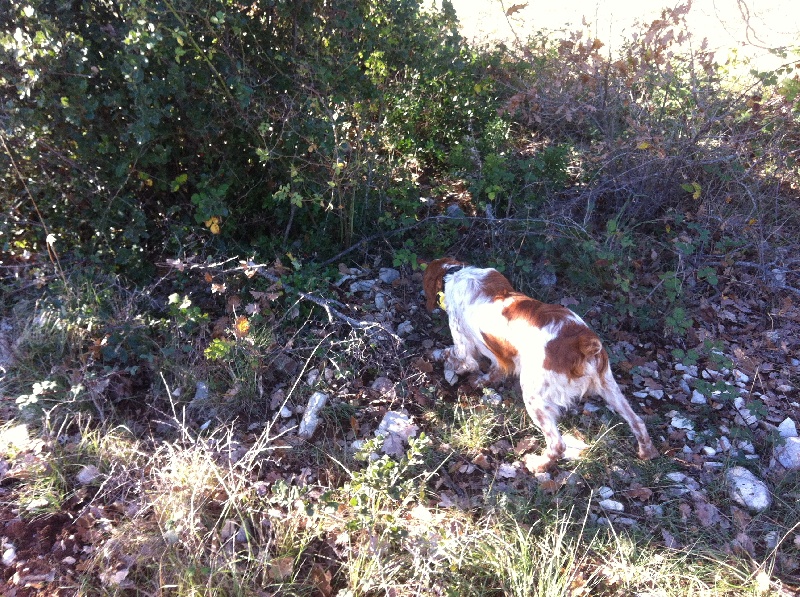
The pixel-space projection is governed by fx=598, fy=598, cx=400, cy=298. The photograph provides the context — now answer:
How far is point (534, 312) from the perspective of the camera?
10.8 feet

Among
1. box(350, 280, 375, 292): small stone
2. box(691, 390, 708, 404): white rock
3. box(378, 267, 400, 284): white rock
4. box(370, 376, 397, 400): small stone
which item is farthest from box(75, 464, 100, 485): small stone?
box(691, 390, 708, 404): white rock

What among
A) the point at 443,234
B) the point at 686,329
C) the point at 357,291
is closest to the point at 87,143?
the point at 357,291

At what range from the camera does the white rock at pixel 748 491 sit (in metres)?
2.96

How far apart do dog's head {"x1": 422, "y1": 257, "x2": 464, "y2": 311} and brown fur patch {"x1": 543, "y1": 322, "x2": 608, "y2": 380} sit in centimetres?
105

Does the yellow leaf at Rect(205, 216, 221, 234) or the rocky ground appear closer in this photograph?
the rocky ground

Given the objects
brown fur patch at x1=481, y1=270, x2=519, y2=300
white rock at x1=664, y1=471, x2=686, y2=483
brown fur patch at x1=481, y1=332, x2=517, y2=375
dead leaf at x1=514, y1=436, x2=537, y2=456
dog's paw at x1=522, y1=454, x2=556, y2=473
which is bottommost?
white rock at x1=664, y1=471, x2=686, y2=483

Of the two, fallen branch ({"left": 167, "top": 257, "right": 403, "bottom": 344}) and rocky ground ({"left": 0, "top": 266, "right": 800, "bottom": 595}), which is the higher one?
fallen branch ({"left": 167, "top": 257, "right": 403, "bottom": 344})

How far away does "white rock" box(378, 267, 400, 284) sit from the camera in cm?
446

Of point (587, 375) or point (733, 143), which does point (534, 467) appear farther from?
point (733, 143)

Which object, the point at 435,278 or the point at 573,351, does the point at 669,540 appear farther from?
the point at 435,278

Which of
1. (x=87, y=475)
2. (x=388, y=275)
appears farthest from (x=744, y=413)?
(x=87, y=475)

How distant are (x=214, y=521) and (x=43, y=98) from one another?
8.07 ft

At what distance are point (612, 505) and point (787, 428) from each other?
1244 millimetres

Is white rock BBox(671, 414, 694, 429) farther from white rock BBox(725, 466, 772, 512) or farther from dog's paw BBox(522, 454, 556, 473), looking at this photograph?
dog's paw BBox(522, 454, 556, 473)
